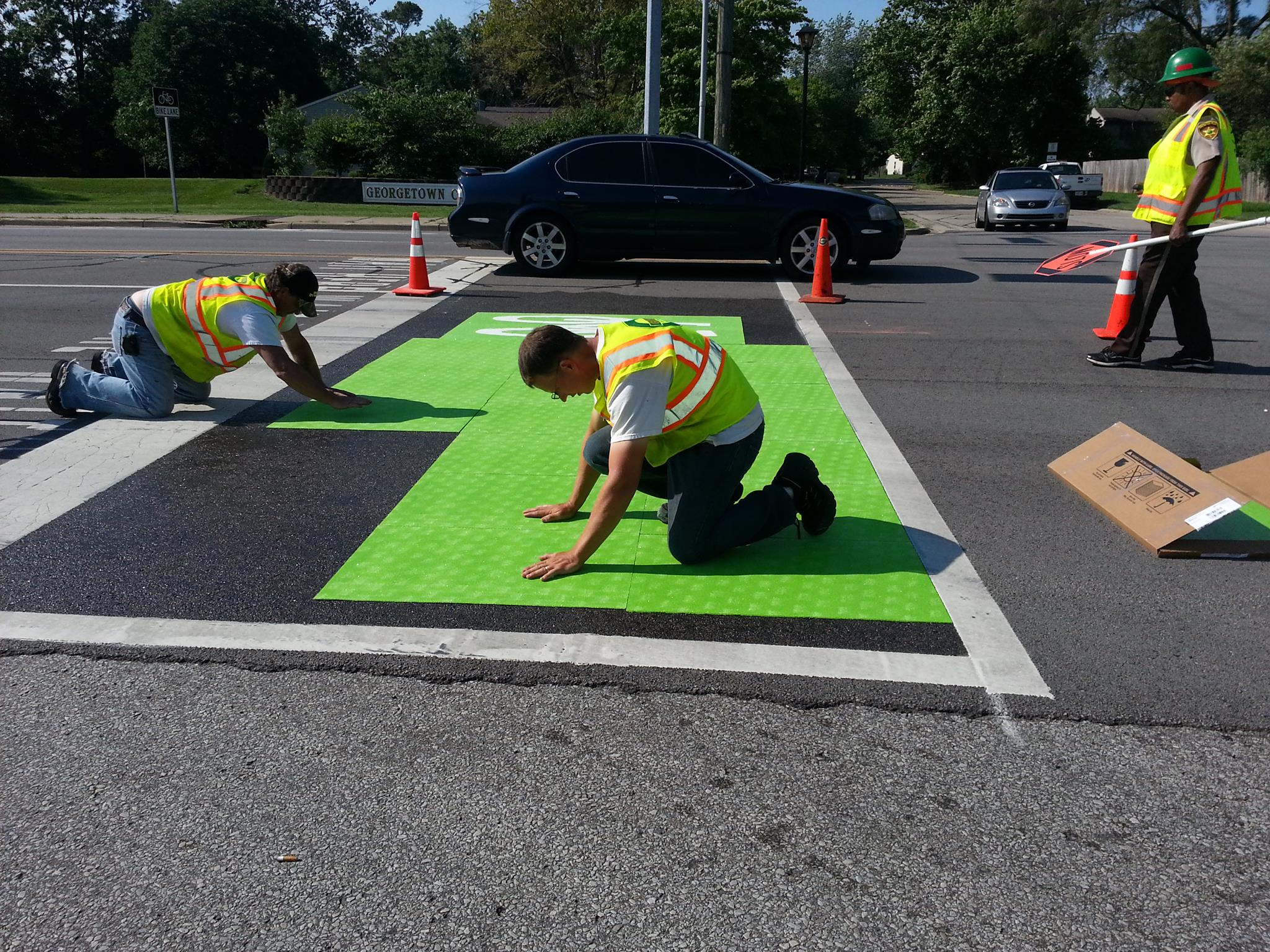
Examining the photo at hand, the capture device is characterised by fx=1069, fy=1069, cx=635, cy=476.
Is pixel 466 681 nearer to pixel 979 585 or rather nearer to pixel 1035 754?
pixel 1035 754

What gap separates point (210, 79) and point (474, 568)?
196 ft

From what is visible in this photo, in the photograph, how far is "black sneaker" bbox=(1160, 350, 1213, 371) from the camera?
26.8 ft

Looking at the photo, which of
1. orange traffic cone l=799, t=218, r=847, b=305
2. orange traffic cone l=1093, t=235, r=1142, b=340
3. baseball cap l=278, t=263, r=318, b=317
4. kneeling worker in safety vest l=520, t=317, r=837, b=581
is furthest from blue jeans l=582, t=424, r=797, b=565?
orange traffic cone l=799, t=218, r=847, b=305

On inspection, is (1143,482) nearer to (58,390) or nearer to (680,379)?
(680,379)

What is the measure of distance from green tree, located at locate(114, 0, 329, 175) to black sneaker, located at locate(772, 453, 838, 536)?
5573cm

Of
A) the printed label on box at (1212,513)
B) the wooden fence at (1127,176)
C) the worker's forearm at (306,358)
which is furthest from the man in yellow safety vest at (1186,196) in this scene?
the wooden fence at (1127,176)

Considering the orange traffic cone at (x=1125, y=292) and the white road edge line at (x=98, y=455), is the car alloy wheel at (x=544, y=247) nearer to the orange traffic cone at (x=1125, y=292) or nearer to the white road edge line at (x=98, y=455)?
the white road edge line at (x=98, y=455)

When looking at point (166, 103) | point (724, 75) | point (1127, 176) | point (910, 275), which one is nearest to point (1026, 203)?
point (724, 75)

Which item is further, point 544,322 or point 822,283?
point 822,283

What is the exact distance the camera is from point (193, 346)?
20.6ft

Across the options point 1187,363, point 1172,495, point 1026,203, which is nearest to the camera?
point 1172,495

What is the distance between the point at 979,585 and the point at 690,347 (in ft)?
4.93

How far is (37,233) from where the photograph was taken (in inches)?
806

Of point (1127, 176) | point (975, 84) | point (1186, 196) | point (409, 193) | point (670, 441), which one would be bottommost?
point (670, 441)
